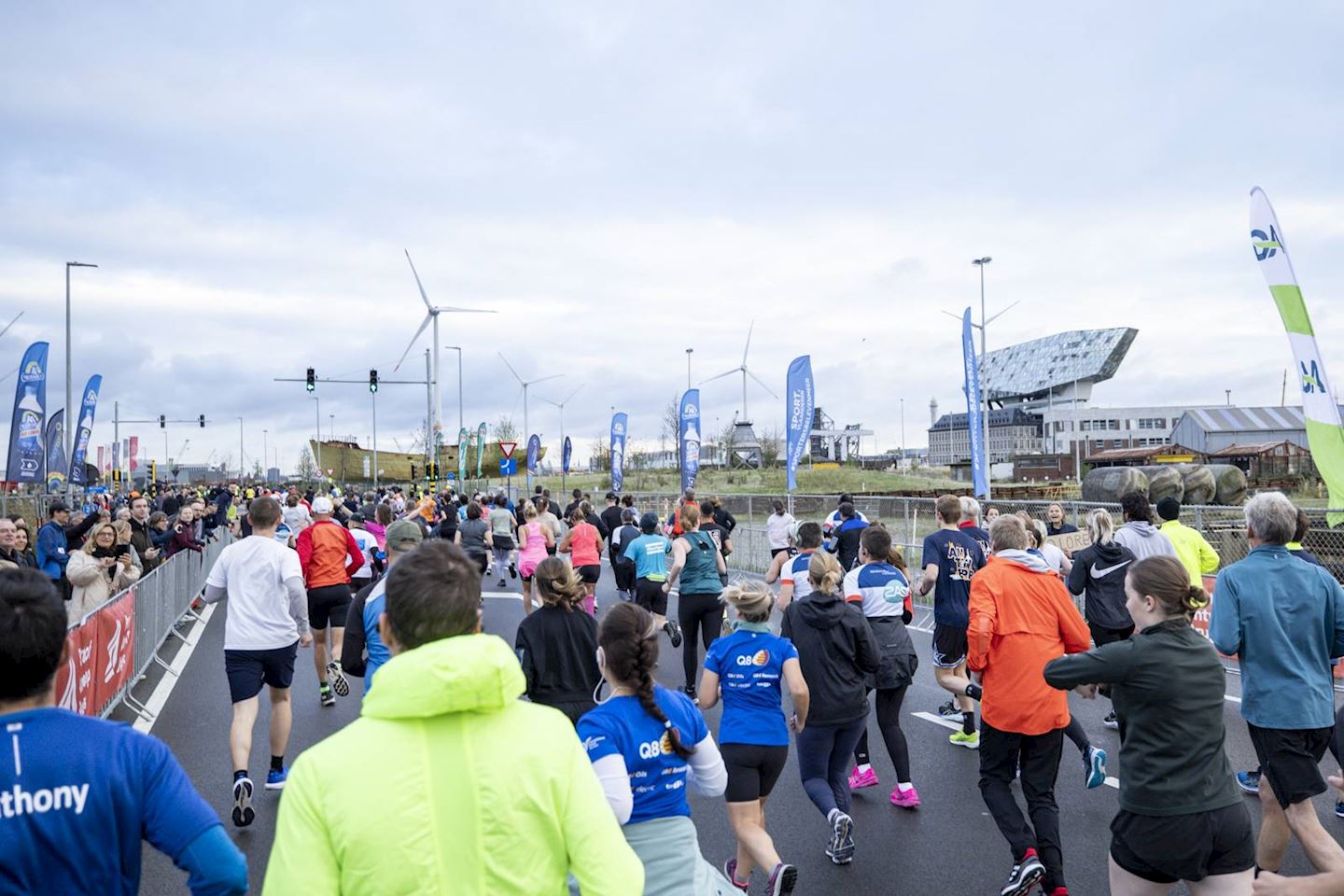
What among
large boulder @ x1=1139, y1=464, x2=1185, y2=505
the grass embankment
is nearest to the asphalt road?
large boulder @ x1=1139, y1=464, x2=1185, y2=505

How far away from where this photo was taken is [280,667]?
6.60m

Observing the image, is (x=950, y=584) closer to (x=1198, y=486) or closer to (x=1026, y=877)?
(x=1026, y=877)

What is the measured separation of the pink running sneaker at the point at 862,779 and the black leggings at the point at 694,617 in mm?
2676

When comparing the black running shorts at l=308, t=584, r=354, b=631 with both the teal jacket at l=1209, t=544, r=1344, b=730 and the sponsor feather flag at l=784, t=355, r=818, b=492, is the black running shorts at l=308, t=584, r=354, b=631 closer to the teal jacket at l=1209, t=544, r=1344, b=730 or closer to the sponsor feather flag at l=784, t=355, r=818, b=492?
the teal jacket at l=1209, t=544, r=1344, b=730

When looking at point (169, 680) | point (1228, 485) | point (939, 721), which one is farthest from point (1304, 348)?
point (1228, 485)

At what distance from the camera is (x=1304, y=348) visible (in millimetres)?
11164

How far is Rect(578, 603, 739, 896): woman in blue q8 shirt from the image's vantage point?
3.24 meters

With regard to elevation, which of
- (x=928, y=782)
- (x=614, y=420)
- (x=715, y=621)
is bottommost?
(x=928, y=782)

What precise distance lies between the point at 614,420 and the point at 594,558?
870 inches

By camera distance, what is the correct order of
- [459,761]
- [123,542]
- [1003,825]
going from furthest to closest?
[123,542] < [1003,825] < [459,761]

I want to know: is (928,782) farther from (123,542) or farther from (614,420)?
(614,420)

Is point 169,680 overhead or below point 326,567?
below

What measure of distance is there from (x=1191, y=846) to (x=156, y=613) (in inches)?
462

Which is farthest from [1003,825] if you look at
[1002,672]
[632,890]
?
[632,890]
